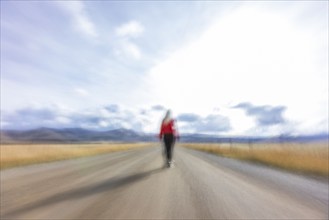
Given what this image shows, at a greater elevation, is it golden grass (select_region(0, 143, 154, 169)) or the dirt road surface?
golden grass (select_region(0, 143, 154, 169))

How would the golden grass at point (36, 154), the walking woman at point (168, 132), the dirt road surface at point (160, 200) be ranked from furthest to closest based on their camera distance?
1. the golden grass at point (36, 154)
2. the walking woman at point (168, 132)
3. the dirt road surface at point (160, 200)

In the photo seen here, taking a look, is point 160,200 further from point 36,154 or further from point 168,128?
point 36,154

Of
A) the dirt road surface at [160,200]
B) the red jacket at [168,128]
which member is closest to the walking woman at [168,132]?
the red jacket at [168,128]

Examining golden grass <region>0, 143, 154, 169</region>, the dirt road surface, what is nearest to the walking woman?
the dirt road surface

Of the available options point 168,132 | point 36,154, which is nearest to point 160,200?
point 168,132

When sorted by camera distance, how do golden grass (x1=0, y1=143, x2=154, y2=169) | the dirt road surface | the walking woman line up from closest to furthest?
the dirt road surface
the walking woman
golden grass (x1=0, y1=143, x2=154, y2=169)

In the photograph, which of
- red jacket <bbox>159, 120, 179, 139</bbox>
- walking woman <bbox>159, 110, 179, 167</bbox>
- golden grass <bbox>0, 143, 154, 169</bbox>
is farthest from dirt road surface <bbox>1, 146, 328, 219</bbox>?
golden grass <bbox>0, 143, 154, 169</bbox>

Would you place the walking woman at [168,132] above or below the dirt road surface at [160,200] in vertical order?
above

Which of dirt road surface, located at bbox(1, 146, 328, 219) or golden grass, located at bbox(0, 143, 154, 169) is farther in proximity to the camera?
golden grass, located at bbox(0, 143, 154, 169)

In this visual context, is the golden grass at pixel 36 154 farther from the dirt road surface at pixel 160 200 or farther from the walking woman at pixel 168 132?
the dirt road surface at pixel 160 200

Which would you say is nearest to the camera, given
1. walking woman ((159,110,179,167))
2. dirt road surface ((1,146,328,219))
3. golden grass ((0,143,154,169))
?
dirt road surface ((1,146,328,219))

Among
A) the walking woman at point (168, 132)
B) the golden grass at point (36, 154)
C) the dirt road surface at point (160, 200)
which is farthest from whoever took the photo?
the golden grass at point (36, 154)

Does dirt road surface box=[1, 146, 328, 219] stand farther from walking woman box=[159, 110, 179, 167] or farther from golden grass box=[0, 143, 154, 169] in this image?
golden grass box=[0, 143, 154, 169]

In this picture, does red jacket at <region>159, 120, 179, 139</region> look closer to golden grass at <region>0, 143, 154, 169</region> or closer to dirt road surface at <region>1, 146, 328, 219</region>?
dirt road surface at <region>1, 146, 328, 219</region>
